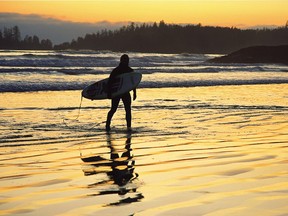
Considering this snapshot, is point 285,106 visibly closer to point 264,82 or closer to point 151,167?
point 151,167

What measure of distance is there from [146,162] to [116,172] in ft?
2.90

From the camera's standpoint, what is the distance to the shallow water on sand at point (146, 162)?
24.4ft

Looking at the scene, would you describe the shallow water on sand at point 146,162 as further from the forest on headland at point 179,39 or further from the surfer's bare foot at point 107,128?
the forest on headland at point 179,39

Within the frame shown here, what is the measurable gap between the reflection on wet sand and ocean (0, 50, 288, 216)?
0.04ft

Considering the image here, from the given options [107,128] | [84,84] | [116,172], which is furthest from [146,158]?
[84,84]

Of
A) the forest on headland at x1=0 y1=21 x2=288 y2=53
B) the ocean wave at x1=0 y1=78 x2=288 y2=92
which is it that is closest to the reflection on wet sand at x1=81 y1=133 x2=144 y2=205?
the ocean wave at x1=0 y1=78 x2=288 y2=92

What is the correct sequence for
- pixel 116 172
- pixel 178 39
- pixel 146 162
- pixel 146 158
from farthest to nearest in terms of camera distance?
pixel 178 39
pixel 146 158
pixel 146 162
pixel 116 172

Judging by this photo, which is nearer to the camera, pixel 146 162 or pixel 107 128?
pixel 146 162

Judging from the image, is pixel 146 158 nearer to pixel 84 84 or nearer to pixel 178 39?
pixel 84 84

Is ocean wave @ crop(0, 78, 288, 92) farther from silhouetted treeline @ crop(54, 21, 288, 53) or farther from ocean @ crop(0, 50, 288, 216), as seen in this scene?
silhouetted treeline @ crop(54, 21, 288, 53)

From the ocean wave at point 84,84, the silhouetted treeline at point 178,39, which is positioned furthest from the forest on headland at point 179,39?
the ocean wave at point 84,84

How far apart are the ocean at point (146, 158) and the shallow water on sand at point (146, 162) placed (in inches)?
0.5

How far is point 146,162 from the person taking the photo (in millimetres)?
10430

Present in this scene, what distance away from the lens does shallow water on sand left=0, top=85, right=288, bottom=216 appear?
7.45 meters
